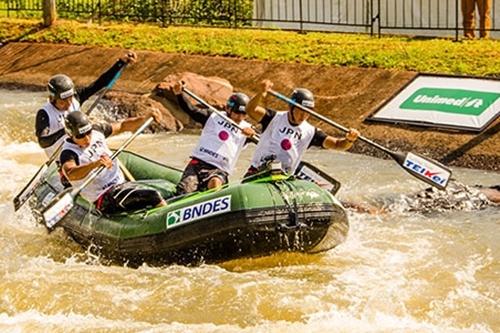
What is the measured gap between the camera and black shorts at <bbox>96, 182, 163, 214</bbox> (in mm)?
11797

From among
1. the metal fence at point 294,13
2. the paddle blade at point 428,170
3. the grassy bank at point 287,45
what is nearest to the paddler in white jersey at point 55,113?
the paddle blade at point 428,170

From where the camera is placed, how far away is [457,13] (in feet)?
68.1

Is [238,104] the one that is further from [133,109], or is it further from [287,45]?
[287,45]

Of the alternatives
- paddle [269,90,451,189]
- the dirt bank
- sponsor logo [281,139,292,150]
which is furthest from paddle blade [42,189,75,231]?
the dirt bank

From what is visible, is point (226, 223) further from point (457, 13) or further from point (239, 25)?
point (239, 25)

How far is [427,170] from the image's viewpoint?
13.3 m

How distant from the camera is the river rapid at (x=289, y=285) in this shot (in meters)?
10.4

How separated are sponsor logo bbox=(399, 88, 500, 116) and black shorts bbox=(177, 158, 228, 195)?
18.0 ft

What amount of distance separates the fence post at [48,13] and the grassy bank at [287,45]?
0.21 m

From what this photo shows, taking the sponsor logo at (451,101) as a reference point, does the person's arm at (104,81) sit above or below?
above

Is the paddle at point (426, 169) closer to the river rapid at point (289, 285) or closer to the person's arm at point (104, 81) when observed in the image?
the river rapid at point (289, 285)

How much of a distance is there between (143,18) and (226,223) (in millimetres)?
15790

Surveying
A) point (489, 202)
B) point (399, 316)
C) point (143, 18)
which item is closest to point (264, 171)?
point (399, 316)

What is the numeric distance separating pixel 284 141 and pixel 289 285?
1.81 meters
